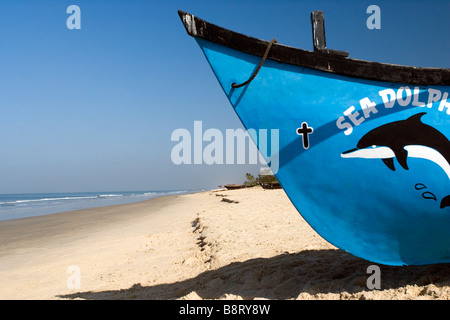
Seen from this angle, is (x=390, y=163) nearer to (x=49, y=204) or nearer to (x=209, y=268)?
(x=209, y=268)

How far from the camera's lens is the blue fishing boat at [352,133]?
2.76 m

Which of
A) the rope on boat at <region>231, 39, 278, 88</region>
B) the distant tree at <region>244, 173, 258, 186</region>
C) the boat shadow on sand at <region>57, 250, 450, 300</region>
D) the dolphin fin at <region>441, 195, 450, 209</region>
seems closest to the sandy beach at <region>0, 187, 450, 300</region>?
the boat shadow on sand at <region>57, 250, 450, 300</region>

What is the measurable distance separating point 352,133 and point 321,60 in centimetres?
73

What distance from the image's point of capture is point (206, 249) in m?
5.89

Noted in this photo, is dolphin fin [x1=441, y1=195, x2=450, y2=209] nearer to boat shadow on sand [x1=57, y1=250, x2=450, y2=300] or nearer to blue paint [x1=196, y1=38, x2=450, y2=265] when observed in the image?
blue paint [x1=196, y1=38, x2=450, y2=265]

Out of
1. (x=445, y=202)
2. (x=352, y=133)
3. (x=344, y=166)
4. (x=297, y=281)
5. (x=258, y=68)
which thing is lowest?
(x=297, y=281)

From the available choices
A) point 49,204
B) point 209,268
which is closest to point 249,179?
point 49,204

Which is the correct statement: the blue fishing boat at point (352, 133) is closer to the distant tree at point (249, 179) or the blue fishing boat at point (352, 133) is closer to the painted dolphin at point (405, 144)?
the painted dolphin at point (405, 144)

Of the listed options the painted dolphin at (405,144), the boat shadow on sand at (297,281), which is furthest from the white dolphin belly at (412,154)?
the boat shadow on sand at (297,281)

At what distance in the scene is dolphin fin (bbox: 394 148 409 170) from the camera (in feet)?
9.07

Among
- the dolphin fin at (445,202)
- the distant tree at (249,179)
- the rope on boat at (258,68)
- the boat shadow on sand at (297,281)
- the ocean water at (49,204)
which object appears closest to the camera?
the dolphin fin at (445,202)

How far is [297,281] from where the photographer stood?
3391mm

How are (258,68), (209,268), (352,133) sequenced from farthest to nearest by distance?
(209,268) → (258,68) → (352,133)
